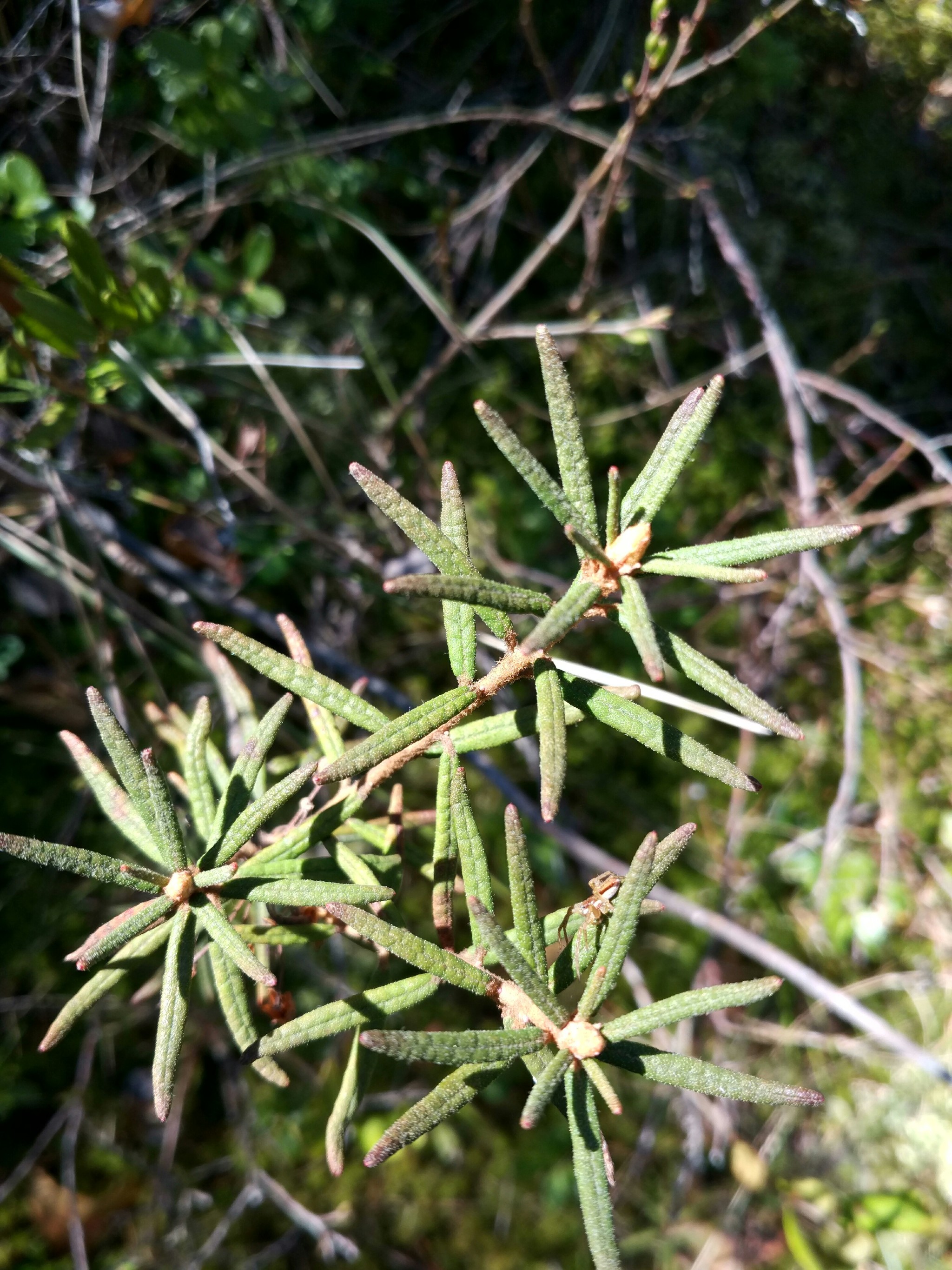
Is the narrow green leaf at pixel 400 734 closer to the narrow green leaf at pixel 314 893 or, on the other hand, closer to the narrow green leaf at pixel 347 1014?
the narrow green leaf at pixel 314 893

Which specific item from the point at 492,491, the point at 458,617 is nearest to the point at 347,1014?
the point at 458,617

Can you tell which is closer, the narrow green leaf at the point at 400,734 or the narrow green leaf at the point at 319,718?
the narrow green leaf at the point at 400,734

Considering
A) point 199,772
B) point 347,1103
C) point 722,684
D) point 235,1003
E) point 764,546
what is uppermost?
point 764,546

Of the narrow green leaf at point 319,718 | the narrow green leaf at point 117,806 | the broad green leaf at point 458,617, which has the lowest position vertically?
the narrow green leaf at point 117,806

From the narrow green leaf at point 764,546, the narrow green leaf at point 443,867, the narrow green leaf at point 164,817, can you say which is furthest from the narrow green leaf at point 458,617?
the narrow green leaf at point 164,817

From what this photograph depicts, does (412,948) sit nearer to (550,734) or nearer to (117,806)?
(550,734)

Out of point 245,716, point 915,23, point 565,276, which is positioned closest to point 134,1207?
point 245,716
